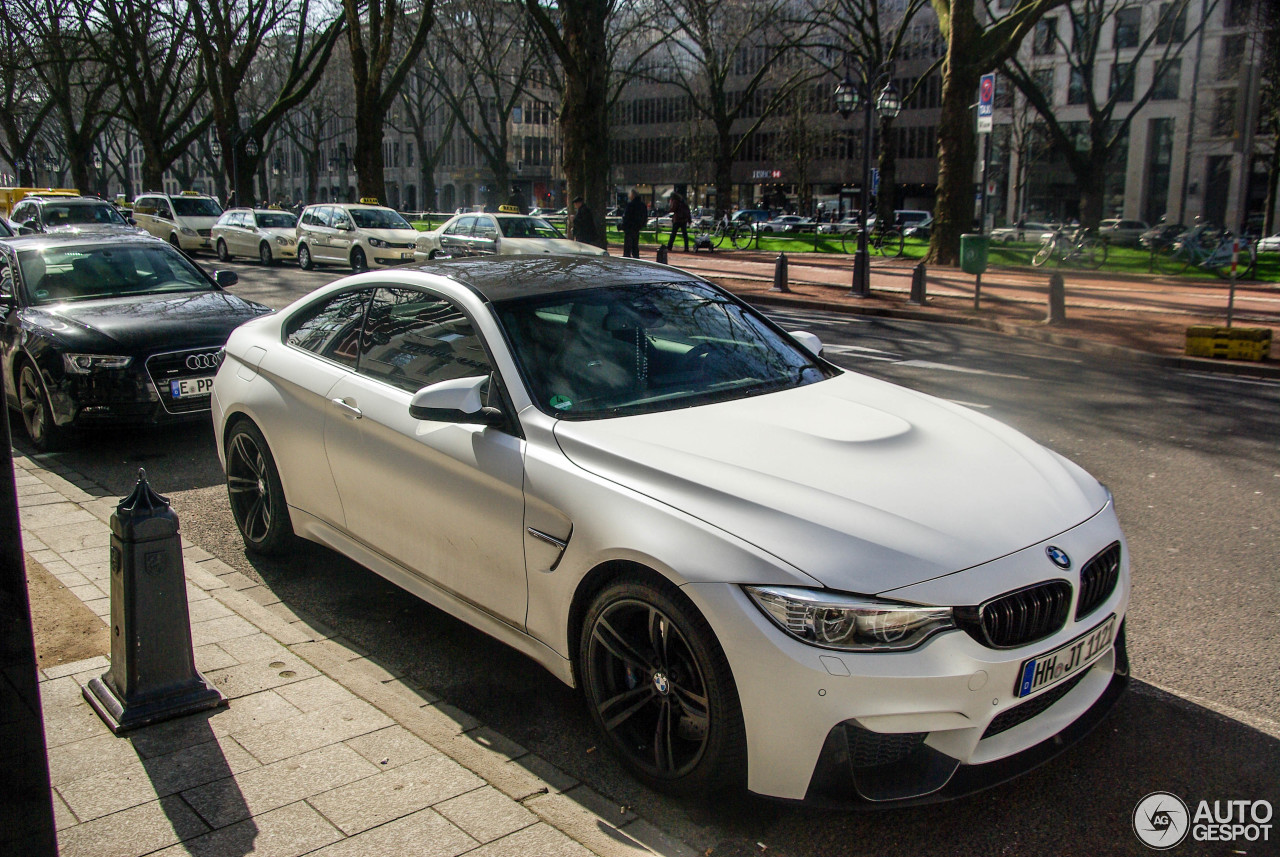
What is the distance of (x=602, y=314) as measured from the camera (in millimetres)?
4098

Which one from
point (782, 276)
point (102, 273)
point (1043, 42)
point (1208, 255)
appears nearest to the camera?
point (102, 273)

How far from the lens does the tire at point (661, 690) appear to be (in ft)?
9.45

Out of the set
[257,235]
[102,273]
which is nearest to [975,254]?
[102,273]

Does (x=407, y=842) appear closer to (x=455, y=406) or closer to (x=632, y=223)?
(x=455, y=406)

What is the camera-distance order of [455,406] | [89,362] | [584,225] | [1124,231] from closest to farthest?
[455,406] < [89,362] < [584,225] < [1124,231]

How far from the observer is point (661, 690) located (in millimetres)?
3088

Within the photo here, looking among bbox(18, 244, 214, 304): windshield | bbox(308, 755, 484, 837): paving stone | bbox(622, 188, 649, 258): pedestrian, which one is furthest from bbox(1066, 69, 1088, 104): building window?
bbox(308, 755, 484, 837): paving stone

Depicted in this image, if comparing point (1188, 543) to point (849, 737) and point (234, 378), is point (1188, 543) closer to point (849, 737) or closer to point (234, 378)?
point (849, 737)

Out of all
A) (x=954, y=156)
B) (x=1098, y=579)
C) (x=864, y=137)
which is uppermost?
(x=864, y=137)

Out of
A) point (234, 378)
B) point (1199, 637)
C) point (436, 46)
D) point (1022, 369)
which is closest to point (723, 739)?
point (1199, 637)

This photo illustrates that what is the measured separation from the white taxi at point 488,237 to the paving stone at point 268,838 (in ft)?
61.6

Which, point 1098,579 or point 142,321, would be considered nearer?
point 1098,579

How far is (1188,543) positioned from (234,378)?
16.6ft

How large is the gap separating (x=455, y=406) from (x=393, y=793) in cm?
127
